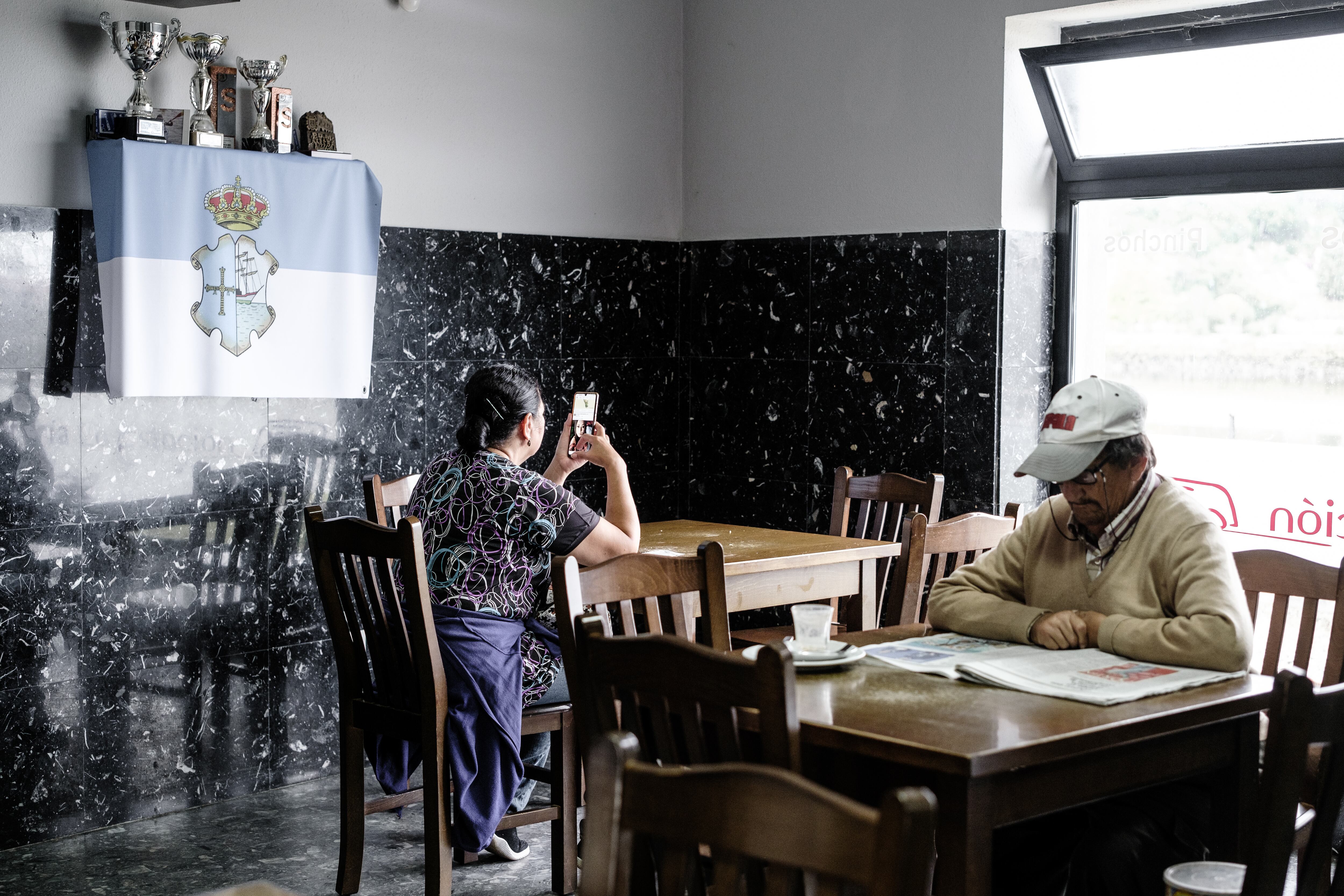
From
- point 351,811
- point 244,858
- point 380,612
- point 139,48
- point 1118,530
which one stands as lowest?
point 244,858

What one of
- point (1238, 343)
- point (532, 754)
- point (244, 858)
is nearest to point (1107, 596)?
point (532, 754)

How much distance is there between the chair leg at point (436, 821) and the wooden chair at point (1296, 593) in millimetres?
1794

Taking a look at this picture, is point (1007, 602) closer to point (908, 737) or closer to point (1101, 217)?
point (908, 737)

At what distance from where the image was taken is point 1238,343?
14.3ft

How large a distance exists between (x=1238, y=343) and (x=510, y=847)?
263 cm

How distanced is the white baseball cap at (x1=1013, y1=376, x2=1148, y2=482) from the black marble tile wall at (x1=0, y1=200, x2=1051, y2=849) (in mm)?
1931

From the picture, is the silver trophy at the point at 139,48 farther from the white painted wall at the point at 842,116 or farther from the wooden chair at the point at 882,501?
the wooden chair at the point at 882,501

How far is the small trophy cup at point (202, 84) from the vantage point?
13.1ft

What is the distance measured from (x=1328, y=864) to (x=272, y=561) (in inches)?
126

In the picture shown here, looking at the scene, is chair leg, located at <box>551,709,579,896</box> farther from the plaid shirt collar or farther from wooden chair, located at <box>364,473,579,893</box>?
the plaid shirt collar

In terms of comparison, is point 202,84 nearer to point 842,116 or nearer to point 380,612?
point 380,612

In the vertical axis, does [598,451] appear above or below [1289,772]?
above

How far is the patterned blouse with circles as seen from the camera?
3.40 metres

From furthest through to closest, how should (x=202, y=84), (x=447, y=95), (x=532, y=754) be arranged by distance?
(x=447, y=95), (x=202, y=84), (x=532, y=754)
